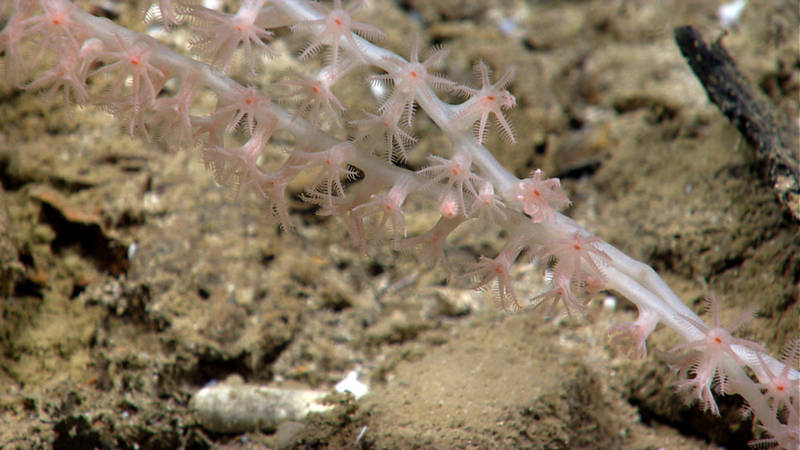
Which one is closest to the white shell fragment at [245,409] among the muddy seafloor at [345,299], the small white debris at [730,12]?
the muddy seafloor at [345,299]

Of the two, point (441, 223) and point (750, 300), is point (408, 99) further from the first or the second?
point (750, 300)

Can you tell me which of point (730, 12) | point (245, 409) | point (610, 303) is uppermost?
point (730, 12)

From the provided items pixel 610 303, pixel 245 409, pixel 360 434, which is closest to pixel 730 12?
pixel 610 303

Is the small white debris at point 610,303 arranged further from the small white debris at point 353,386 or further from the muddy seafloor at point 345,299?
the small white debris at point 353,386

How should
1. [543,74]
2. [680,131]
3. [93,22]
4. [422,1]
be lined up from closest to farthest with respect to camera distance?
1. [93,22]
2. [680,131]
3. [543,74]
4. [422,1]

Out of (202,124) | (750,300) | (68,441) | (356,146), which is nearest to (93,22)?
(202,124)

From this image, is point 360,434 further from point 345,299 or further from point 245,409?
point 345,299

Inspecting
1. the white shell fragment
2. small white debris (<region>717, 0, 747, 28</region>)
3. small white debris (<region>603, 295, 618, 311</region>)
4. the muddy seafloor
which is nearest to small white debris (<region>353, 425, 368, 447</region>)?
the muddy seafloor
